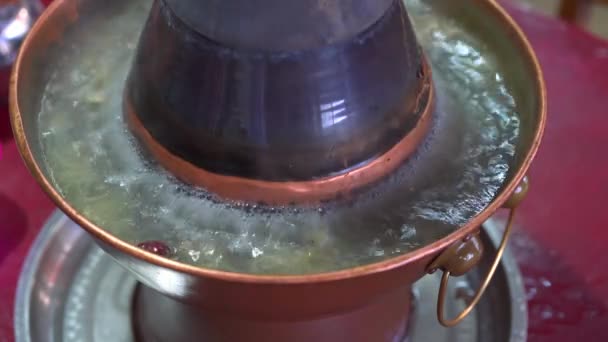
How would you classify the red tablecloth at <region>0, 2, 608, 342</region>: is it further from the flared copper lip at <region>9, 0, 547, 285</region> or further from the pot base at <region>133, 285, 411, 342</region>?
the flared copper lip at <region>9, 0, 547, 285</region>

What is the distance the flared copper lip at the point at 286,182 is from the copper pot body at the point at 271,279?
110 mm

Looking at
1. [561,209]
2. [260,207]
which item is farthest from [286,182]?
[561,209]

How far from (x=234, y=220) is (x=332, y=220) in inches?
4.1

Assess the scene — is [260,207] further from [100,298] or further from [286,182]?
[100,298]

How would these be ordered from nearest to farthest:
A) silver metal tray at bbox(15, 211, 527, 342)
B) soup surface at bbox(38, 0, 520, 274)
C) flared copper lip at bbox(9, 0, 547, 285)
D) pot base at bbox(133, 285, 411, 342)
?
flared copper lip at bbox(9, 0, 547, 285), soup surface at bbox(38, 0, 520, 274), pot base at bbox(133, 285, 411, 342), silver metal tray at bbox(15, 211, 527, 342)

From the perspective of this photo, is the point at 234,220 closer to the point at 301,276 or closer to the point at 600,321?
the point at 301,276

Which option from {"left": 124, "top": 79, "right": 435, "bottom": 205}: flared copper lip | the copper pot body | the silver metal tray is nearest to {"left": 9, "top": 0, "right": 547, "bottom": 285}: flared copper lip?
the copper pot body

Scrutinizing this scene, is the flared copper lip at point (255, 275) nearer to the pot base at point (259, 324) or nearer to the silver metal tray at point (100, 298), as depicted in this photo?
the pot base at point (259, 324)

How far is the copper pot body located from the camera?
0.65 meters

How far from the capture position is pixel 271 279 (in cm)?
63

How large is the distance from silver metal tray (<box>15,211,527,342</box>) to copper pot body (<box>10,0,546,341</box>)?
0.13 ft

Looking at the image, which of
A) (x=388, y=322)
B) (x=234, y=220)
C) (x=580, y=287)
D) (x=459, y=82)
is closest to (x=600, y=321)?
(x=580, y=287)

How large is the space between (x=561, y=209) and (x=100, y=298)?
29.5 inches

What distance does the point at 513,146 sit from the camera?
0.83m
